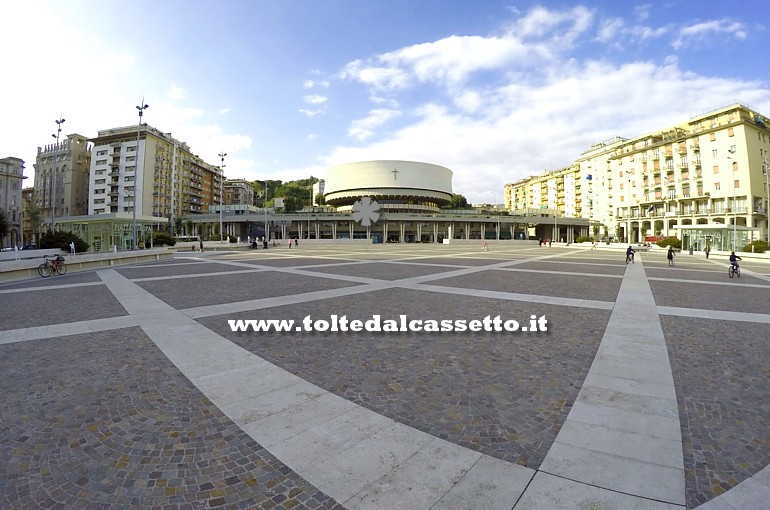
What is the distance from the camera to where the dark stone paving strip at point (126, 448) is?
2537mm

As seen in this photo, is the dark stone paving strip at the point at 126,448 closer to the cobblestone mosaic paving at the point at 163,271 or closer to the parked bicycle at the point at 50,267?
the cobblestone mosaic paving at the point at 163,271

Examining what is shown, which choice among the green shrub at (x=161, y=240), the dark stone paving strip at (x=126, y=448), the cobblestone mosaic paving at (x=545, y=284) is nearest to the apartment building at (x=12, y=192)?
the green shrub at (x=161, y=240)

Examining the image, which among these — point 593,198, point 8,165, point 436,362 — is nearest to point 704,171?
point 593,198

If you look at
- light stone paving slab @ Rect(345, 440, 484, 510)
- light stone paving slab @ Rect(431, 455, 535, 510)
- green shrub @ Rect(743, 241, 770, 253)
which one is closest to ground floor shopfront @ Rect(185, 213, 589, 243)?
green shrub @ Rect(743, 241, 770, 253)

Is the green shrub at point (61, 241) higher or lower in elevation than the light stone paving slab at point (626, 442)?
higher

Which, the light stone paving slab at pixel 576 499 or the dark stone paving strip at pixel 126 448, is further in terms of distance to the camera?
the dark stone paving strip at pixel 126 448

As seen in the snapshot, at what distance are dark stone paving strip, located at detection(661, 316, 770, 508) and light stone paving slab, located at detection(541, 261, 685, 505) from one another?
110 millimetres

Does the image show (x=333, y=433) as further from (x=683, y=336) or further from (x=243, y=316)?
(x=683, y=336)

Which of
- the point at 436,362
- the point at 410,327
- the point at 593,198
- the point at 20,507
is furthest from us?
the point at 593,198

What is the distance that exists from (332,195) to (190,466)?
104 m

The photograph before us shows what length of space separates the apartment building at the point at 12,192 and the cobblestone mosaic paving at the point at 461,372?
301 feet

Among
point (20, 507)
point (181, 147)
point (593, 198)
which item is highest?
point (181, 147)

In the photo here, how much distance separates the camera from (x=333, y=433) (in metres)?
3.36

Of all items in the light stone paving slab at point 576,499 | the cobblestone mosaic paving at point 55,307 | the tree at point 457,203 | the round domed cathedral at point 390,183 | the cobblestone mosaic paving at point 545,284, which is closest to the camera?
the light stone paving slab at point 576,499
